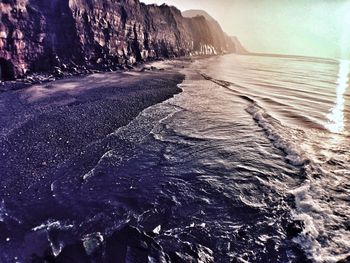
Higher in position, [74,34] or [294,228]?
[74,34]

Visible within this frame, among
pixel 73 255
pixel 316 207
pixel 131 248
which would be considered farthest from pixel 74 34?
pixel 316 207

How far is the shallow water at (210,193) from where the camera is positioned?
5.91 metres

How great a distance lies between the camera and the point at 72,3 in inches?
1347

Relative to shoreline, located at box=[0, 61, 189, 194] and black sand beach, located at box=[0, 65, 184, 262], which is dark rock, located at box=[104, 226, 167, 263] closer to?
black sand beach, located at box=[0, 65, 184, 262]

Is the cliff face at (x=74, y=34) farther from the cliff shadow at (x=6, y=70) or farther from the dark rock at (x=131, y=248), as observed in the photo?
the dark rock at (x=131, y=248)

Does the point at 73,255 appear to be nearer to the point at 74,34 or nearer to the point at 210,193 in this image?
the point at 210,193

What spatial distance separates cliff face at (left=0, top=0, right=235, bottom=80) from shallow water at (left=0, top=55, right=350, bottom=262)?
2066 centimetres

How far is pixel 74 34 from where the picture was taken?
3419cm

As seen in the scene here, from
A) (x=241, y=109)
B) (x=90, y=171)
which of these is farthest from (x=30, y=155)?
(x=241, y=109)

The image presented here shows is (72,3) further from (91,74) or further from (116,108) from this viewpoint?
(116,108)

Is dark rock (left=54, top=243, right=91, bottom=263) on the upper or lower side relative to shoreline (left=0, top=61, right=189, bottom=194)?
lower

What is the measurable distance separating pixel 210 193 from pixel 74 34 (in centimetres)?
3361

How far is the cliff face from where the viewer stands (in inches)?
1011

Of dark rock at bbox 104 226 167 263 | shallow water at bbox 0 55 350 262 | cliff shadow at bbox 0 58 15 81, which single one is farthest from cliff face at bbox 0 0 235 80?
dark rock at bbox 104 226 167 263
